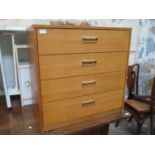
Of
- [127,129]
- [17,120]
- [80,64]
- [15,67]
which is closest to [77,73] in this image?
[80,64]

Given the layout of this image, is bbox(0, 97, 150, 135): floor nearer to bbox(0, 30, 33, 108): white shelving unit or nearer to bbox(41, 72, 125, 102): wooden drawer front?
bbox(0, 30, 33, 108): white shelving unit

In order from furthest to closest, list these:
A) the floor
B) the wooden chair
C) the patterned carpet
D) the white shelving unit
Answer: the patterned carpet, the wooden chair, the white shelving unit, the floor

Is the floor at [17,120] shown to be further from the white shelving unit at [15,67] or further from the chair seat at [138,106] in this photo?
the chair seat at [138,106]

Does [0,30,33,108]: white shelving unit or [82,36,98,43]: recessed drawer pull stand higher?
[82,36,98,43]: recessed drawer pull

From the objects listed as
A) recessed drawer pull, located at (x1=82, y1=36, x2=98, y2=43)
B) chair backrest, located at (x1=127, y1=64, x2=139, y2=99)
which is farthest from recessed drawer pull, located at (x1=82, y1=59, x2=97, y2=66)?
chair backrest, located at (x1=127, y1=64, x2=139, y2=99)

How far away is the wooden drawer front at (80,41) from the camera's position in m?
0.70

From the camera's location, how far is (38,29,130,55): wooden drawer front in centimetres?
70

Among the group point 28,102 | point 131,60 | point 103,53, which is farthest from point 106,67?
point 131,60

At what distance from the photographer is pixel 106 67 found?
878 mm

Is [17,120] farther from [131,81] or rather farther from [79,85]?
[131,81]

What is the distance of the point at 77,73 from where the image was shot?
809 mm

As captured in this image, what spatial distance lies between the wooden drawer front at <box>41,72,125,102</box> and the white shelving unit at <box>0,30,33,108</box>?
425mm

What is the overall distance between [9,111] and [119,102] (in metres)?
0.82
